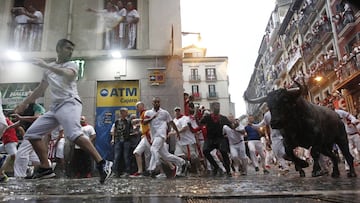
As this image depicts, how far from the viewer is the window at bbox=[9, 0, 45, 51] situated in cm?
1284

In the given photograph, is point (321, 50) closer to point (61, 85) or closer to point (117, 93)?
point (117, 93)

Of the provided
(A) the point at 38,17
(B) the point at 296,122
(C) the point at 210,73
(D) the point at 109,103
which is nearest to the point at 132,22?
(D) the point at 109,103

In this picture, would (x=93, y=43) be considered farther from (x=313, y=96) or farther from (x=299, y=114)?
(x=313, y=96)

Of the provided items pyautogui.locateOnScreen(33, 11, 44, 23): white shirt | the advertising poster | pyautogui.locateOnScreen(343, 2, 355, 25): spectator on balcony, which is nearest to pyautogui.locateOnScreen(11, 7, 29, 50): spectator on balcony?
pyautogui.locateOnScreen(33, 11, 44, 23): white shirt

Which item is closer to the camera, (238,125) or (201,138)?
(238,125)

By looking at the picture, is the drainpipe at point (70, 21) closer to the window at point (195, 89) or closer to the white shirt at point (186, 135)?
the white shirt at point (186, 135)

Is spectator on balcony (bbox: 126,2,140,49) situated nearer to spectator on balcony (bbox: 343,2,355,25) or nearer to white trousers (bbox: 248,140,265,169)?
white trousers (bbox: 248,140,265,169)

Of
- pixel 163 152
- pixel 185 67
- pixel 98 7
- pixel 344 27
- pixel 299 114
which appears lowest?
pixel 163 152

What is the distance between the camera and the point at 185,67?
5475cm

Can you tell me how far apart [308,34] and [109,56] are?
23.6m

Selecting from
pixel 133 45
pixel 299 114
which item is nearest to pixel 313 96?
pixel 133 45

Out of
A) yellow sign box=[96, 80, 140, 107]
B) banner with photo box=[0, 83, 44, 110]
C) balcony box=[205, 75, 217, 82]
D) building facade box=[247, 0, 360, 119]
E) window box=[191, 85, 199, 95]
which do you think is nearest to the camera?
banner with photo box=[0, 83, 44, 110]

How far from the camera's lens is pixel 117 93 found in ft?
40.4

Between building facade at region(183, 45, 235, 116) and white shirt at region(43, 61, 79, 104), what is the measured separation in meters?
48.8
